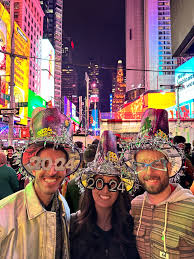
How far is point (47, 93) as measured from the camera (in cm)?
7531

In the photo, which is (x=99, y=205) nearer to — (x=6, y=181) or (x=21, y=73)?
(x=6, y=181)

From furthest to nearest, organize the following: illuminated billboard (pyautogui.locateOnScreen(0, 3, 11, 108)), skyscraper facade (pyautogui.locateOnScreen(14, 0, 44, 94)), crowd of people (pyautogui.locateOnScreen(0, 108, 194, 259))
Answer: skyscraper facade (pyautogui.locateOnScreen(14, 0, 44, 94))
illuminated billboard (pyautogui.locateOnScreen(0, 3, 11, 108))
crowd of people (pyautogui.locateOnScreen(0, 108, 194, 259))

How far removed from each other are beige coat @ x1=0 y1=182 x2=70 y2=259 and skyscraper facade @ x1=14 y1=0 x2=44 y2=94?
230 feet

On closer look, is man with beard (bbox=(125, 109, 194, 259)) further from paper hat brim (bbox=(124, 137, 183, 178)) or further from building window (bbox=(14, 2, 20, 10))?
building window (bbox=(14, 2, 20, 10))

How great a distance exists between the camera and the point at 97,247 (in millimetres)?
2152

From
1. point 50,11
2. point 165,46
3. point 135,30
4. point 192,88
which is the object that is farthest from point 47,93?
point 50,11

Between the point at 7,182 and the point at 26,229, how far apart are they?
346 cm

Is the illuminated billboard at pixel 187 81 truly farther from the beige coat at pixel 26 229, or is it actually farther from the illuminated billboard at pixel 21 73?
the beige coat at pixel 26 229

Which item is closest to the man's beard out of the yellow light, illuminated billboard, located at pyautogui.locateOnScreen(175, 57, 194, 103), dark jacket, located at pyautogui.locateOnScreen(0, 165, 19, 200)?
dark jacket, located at pyautogui.locateOnScreen(0, 165, 19, 200)

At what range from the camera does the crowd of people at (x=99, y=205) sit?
196 centimetres

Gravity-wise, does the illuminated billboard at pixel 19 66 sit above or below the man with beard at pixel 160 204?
above

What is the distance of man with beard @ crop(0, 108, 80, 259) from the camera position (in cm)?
187

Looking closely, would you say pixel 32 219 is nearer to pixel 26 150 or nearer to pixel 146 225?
pixel 26 150

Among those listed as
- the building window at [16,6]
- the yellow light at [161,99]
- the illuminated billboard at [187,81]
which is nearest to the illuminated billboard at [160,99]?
the yellow light at [161,99]
